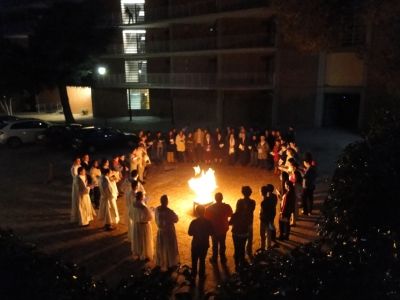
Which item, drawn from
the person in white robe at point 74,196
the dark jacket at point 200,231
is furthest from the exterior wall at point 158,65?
the dark jacket at point 200,231

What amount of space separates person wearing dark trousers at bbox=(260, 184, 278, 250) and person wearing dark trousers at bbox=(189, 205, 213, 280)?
5.13 ft

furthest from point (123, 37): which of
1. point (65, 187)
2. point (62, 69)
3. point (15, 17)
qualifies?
point (65, 187)

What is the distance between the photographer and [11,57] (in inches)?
1182

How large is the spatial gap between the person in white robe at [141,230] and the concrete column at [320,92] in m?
23.2

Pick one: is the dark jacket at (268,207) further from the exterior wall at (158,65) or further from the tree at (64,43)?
the exterior wall at (158,65)

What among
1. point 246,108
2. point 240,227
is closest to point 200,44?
point 246,108

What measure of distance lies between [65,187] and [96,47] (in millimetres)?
18540

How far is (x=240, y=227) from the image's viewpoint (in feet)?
29.7

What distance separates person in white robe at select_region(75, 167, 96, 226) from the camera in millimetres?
11555

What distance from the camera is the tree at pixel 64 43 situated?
29.9m

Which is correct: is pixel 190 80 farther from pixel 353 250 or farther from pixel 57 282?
pixel 353 250

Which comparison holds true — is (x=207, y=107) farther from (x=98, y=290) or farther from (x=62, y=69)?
(x=98, y=290)

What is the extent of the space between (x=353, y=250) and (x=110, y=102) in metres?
37.4

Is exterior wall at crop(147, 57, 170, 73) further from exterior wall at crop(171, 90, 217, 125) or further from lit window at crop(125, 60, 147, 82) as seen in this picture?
exterior wall at crop(171, 90, 217, 125)
